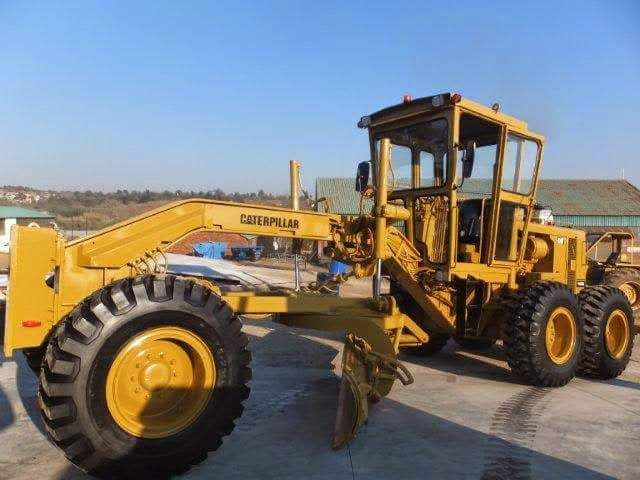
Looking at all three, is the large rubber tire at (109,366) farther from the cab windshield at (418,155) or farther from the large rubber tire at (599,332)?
the large rubber tire at (599,332)

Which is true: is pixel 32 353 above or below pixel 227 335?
below

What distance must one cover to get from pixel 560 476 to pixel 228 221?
10.4ft

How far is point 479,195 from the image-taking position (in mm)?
6840

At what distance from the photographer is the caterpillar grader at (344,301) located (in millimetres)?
3697

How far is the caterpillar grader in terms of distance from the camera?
146 inches

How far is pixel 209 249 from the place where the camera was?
101ft

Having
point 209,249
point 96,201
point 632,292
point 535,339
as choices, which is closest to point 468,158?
point 535,339

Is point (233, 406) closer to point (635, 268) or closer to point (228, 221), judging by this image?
point (228, 221)

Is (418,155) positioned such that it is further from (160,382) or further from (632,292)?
(632,292)

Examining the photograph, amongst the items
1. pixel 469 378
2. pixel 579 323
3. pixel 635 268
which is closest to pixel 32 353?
pixel 469 378

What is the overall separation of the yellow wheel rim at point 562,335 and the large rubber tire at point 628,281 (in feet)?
13.8

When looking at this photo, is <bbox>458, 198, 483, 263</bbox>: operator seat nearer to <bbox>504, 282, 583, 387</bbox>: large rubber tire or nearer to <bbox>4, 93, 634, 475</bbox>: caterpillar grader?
<bbox>4, 93, 634, 475</bbox>: caterpillar grader

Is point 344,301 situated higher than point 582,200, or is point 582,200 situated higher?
point 582,200

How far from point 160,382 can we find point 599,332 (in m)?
5.57
